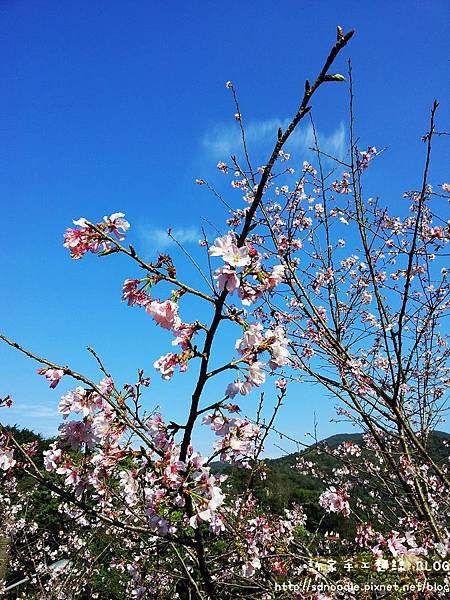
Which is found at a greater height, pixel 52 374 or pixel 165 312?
pixel 165 312

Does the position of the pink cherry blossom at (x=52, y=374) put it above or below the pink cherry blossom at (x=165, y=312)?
below

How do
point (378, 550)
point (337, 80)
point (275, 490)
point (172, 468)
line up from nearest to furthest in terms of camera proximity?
point (337, 80) < point (172, 468) < point (378, 550) < point (275, 490)

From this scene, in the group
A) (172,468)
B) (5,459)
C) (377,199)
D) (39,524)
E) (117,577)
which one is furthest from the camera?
(39,524)

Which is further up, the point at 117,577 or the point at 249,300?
the point at 249,300

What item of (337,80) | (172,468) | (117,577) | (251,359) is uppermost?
(337,80)

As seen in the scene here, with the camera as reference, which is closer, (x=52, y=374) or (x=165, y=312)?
(x=165, y=312)

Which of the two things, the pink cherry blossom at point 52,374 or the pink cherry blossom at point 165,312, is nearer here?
the pink cherry blossom at point 165,312

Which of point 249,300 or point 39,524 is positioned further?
point 39,524

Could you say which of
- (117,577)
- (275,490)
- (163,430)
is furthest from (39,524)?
(163,430)

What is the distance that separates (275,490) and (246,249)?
11863 millimetres

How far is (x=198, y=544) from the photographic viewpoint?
180 cm

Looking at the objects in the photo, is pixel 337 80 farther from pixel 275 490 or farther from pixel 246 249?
pixel 275 490

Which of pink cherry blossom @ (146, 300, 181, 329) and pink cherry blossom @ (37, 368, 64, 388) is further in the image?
pink cherry blossom @ (37, 368, 64, 388)

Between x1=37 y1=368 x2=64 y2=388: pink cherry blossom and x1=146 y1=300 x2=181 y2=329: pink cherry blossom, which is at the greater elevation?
x1=146 y1=300 x2=181 y2=329: pink cherry blossom
